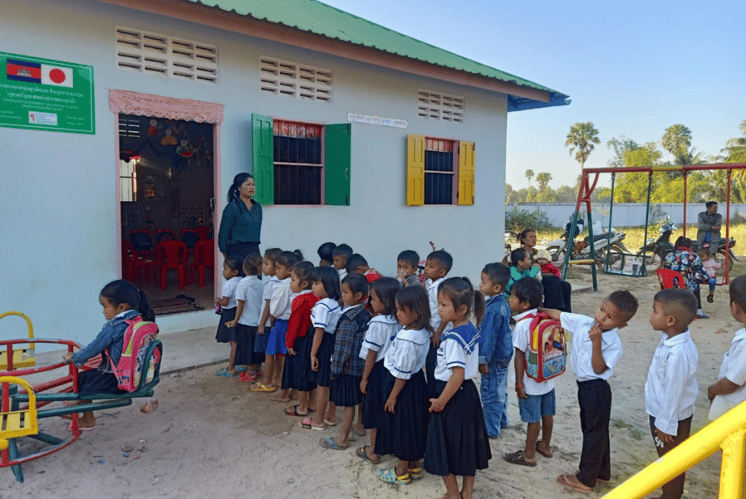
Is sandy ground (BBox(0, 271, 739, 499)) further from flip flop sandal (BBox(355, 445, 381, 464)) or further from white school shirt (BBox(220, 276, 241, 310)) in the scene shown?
white school shirt (BBox(220, 276, 241, 310))

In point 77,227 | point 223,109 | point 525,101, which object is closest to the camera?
point 77,227

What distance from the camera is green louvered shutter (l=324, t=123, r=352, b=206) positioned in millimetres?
7035

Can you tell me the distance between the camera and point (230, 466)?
3195 millimetres

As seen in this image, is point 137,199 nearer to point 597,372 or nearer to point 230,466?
point 230,466

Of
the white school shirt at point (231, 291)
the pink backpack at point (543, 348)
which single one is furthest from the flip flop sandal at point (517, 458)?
the white school shirt at point (231, 291)

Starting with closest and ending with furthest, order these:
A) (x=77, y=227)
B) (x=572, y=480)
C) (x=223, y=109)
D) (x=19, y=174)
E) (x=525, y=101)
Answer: (x=572, y=480) → (x=19, y=174) → (x=77, y=227) → (x=223, y=109) → (x=525, y=101)

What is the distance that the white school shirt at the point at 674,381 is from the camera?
8.71ft

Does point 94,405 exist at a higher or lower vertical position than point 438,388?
lower

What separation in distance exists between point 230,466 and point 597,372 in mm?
2115

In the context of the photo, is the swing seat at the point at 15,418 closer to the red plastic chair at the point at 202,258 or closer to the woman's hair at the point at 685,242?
the red plastic chair at the point at 202,258

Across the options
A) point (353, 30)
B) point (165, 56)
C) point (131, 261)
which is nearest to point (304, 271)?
point (165, 56)

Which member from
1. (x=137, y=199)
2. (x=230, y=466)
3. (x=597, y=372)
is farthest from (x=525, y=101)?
(x=230, y=466)

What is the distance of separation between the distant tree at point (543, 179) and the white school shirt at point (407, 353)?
5944cm

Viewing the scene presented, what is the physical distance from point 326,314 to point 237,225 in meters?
2.05
